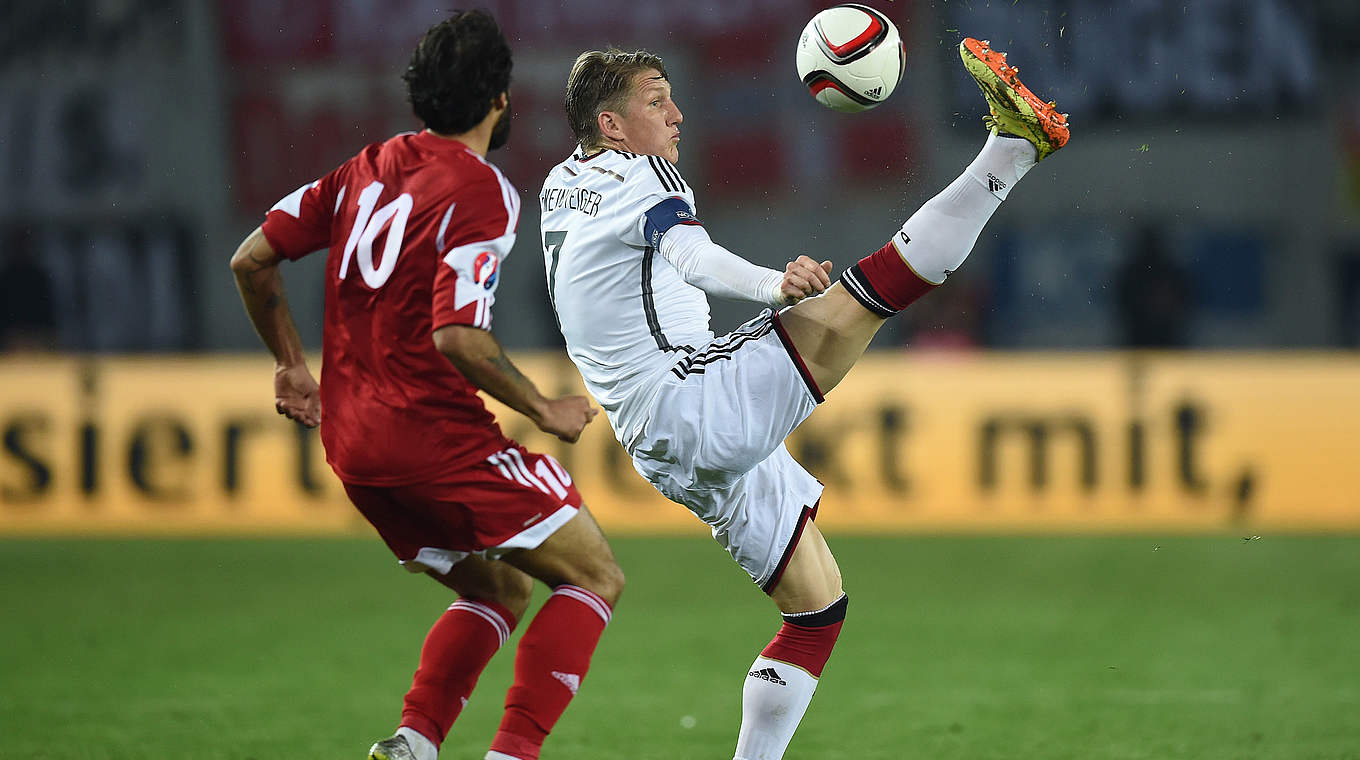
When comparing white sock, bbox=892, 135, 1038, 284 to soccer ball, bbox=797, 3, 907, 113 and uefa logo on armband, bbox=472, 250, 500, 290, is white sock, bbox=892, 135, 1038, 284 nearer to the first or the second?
soccer ball, bbox=797, 3, 907, 113

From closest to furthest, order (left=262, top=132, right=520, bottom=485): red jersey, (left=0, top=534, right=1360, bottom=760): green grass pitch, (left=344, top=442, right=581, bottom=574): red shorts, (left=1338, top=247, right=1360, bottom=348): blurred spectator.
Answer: (left=262, top=132, right=520, bottom=485): red jersey
(left=344, top=442, right=581, bottom=574): red shorts
(left=0, top=534, right=1360, bottom=760): green grass pitch
(left=1338, top=247, right=1360, bottom=348): blurred spectator

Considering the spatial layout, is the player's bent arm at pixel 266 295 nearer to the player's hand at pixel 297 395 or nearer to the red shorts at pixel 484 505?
the player's hand at pixel 297 395

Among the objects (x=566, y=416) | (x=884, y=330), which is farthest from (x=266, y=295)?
(x=884, y=330)

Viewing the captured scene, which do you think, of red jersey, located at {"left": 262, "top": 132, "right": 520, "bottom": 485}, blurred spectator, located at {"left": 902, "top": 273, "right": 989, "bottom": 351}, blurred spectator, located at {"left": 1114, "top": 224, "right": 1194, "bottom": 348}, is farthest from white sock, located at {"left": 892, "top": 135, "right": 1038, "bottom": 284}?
blurred spectator, located at {"left": 1114, "top": 224, "right": 1194, "bottom": 348}

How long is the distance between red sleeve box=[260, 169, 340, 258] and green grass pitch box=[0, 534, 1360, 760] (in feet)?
5.88

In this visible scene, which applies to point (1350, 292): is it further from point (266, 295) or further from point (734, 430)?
point (266, 295)

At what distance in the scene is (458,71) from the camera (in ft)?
11.4

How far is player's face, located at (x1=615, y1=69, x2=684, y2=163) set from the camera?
405cm

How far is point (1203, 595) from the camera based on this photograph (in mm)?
7840

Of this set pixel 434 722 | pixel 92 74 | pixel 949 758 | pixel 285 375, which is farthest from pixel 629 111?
pixel 92 74

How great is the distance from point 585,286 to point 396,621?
3807 mm

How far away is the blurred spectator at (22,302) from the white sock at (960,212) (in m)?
9.89

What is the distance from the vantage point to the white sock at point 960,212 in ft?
12.9

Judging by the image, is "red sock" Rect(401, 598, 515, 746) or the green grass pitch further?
the green grass pitch
